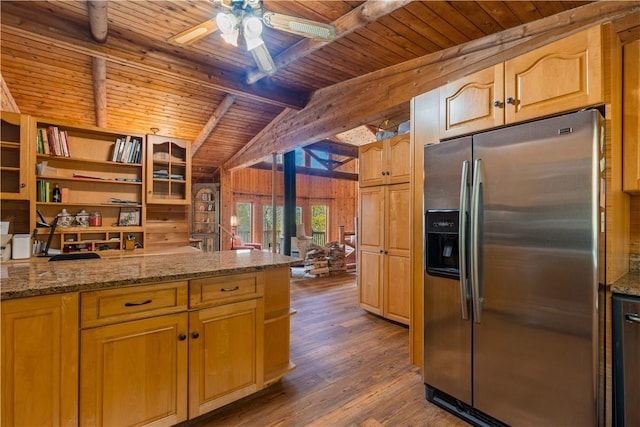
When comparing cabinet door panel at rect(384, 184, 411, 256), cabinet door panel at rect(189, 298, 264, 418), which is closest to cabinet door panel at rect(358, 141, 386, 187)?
cabinet door panel at rect(384, 184, 411, 256)

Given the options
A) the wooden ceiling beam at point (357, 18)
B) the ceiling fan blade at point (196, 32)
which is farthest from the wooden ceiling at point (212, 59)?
the ceiling fan blade at point (196, 32)

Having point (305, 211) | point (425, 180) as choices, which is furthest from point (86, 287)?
point (305, 211)

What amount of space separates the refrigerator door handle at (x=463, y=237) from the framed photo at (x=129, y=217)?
3.79m

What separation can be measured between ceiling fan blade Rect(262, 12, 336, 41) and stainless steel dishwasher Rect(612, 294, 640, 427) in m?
2.24

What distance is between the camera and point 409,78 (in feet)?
10.5

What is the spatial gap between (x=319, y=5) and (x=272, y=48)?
96cm

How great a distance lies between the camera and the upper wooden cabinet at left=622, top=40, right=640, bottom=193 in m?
1.66

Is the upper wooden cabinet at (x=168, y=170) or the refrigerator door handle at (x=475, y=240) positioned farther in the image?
the upper wooden cabinet at (x=168, y=170)

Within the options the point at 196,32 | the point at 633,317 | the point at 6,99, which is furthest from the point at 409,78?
the point at 6,99

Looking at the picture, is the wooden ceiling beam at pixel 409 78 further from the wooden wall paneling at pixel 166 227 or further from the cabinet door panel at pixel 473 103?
the wooden wall paneling at pixel 166 227

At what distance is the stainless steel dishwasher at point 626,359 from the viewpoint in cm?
145

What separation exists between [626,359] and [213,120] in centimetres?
567

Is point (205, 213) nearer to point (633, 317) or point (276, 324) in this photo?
point (276, 324)

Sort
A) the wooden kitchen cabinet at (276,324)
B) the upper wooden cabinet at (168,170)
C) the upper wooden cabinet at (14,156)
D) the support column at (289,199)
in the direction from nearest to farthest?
the wooden kitchen cabinet at (276,324), the upper wooden cabinet at (14,156), the upper wooden cabinet at (168,170), the support column at (289,199)
